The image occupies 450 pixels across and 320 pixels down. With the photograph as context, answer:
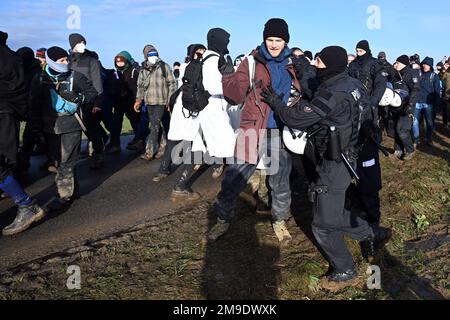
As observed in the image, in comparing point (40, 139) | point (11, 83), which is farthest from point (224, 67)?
point (40, 139)

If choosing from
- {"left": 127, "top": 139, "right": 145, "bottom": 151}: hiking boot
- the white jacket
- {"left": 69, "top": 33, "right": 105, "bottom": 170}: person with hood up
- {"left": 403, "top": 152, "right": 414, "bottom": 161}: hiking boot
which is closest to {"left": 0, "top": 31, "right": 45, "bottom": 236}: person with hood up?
{"left": 69, "top": 33, "right": 105, "bottom": 170}: person with hood up

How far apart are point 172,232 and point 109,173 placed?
9.86 feet

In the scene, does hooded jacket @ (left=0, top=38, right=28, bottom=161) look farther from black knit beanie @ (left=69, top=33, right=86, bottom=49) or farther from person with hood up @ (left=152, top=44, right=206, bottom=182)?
black knit beanie @ (left=69, top=33, right=86, bottom=49)

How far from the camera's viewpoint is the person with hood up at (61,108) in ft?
16.3

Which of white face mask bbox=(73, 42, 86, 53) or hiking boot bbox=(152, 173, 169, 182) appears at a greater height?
white face mask bbox=(73, 42, 86, 53)

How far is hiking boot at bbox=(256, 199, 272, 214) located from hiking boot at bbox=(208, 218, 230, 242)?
811 mm

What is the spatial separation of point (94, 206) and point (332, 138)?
360cm

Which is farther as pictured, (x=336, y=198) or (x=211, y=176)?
(x=211, y=176)

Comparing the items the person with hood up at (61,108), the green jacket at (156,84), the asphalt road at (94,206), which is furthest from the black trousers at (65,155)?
the green jacket at (156,84)

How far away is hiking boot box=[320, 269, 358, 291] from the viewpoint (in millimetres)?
3508

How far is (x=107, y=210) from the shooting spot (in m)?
5.39
